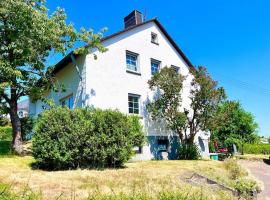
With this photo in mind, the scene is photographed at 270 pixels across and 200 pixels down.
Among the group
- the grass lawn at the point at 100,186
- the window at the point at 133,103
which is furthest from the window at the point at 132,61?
the grass lawn at the point at 100,186

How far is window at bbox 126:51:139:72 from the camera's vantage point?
18797 mm

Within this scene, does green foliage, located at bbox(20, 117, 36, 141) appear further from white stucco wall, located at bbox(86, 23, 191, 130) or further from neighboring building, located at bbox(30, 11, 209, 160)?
white stucco wall, located at bbox(86, 23, 191, 130)

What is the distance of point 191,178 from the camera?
10.2 metres

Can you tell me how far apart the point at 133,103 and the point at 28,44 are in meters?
7.72

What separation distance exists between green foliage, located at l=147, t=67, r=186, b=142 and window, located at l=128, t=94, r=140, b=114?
2.69ft

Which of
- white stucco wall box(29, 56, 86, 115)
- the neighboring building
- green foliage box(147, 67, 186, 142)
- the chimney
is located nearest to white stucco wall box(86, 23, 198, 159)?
the neighboring building

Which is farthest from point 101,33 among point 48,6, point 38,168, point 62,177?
point 62,177

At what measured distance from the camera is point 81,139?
1109cm

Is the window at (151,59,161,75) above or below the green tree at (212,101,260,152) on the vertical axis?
above

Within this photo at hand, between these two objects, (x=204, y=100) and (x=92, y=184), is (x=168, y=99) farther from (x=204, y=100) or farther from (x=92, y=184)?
(x=92, y=184)

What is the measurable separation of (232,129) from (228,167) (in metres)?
26.2

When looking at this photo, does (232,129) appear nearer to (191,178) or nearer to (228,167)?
(228,167)

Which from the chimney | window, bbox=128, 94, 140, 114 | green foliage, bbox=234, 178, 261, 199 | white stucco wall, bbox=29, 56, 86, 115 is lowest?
green foliage, bbox=234, 178, 261, 199

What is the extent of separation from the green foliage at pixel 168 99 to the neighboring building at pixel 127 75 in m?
0.82
